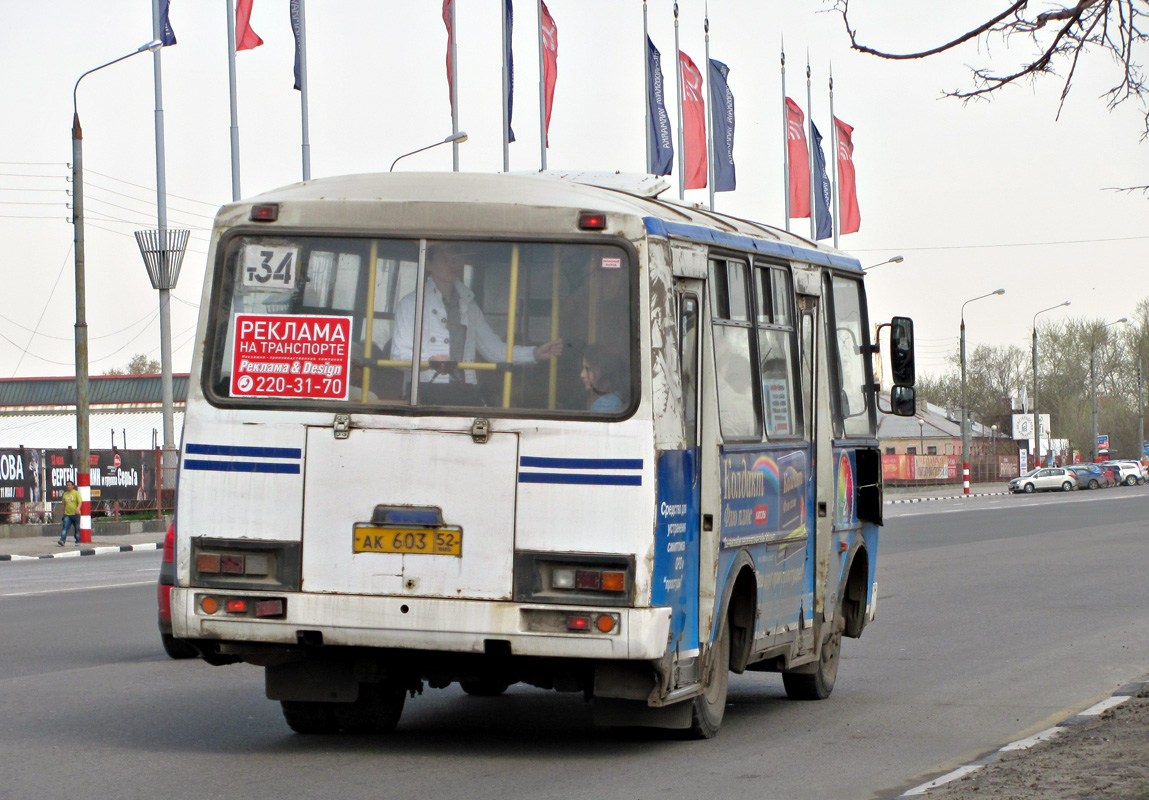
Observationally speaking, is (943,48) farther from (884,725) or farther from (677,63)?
(677,63)

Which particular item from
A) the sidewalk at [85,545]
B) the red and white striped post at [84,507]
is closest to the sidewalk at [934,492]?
the sidewalk at [85,545]

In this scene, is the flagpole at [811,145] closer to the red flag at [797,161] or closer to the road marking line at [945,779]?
the red flag at [797,161]

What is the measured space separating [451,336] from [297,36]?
29.0 metres

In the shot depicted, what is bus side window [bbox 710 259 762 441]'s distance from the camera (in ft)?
28.6

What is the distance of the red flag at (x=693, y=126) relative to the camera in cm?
4100

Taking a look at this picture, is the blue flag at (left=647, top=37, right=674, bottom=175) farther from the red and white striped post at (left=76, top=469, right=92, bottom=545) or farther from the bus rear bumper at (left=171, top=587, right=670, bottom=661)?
the bus rear bumper at (left=171, top=587, right=670, bottom=661)

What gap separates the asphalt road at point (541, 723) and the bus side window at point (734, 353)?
1737 millimetres

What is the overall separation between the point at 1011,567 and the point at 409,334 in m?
17.7

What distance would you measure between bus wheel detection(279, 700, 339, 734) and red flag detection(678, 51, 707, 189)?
108ft

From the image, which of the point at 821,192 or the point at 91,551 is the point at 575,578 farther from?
the point at 821,192

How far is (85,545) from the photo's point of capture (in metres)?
33.8

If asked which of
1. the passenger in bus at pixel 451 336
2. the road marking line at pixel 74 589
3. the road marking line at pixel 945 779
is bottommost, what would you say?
the road marking line at pixel 945 779

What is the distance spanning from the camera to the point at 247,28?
36500mm

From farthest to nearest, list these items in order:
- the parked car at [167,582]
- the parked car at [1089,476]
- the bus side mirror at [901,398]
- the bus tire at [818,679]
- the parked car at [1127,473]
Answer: the parked car at [1127,473]
the parked car at [1089,476]
the bus side mirror at [901,398]
the bus tire at [818,679]
the parked car at [167,582]
